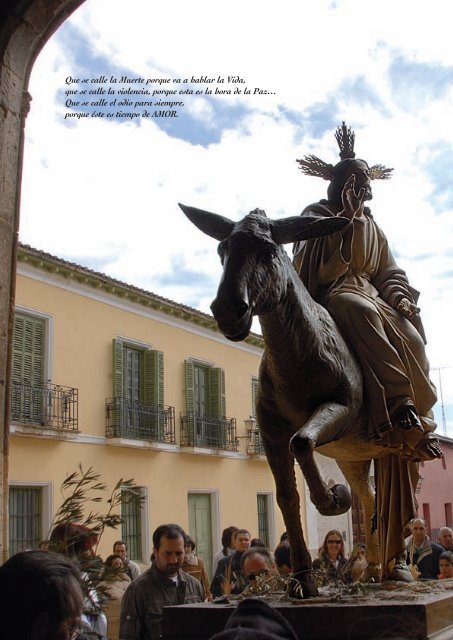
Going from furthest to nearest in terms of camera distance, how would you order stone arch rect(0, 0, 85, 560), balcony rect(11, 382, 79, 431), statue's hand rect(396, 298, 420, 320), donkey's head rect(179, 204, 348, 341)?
balcony rect(11, 382, 79, 431), statue's hand rect(396, 298, 420, 320), stone arch rect(0, 0, 85, 560), donkey's head rect(179, 204, 348, 341)

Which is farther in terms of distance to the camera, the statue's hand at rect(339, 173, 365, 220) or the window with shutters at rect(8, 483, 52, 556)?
the window with shutters at rect(8, 483, 52, 556)

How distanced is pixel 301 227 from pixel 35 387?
39.3ft

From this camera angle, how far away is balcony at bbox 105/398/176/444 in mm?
16172

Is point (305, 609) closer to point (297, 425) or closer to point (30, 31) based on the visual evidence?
point (297, 425)

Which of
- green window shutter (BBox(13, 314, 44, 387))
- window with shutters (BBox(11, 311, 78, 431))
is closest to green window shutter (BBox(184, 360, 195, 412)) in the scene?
window with shutters (BBox(11, 311, 78, 431))

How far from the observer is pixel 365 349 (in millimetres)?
3803

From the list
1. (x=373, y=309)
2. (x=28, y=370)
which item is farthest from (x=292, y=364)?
(x=28, y=370)

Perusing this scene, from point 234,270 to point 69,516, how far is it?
3.48ft

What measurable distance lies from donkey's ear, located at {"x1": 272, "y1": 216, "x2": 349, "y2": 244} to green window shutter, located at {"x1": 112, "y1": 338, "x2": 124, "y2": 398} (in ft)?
44.5

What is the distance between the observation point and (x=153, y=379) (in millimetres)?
17594

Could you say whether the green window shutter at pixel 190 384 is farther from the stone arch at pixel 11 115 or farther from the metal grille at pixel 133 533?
the stone arch at pixel 11 115

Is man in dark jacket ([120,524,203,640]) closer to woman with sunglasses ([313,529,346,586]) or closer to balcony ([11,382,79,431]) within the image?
woman with sunglasses ([313,529,346,586])

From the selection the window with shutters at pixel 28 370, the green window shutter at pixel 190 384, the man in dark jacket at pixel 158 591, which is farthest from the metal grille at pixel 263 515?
the man in dark jacket at pixel 158 591

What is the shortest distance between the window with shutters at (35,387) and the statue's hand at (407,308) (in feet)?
35.5
